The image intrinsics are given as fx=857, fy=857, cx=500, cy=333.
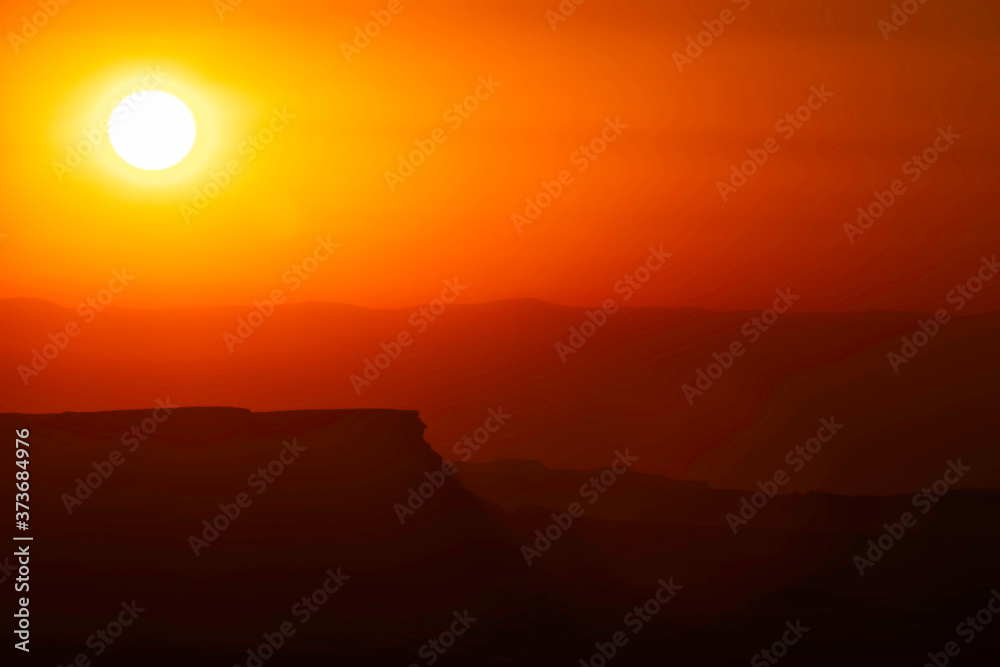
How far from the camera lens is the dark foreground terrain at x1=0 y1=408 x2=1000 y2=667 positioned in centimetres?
313

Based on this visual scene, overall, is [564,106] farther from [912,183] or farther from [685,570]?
[685,570]

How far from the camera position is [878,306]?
344 centimetres

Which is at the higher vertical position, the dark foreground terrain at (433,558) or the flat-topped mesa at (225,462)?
the flat-topped mesa at (225,462)

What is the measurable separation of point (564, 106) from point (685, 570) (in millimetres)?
1877

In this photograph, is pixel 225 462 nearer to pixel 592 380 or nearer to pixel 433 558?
pixel 433 558

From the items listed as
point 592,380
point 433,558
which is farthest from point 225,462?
point 592,380

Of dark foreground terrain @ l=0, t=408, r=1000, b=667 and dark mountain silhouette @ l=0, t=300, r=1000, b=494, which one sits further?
dark mountain silhouette @ l=0, t=300, r=1000, b=494

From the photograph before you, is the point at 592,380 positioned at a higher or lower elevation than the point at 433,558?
higher

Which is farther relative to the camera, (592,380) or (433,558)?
(592,380)

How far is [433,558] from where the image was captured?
3230 mm

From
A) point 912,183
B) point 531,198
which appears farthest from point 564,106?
point 912,183

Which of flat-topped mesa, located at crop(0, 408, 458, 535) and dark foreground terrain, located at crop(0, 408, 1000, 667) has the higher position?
flat-topped mesa, located at crop(0, 408, 458, 535)

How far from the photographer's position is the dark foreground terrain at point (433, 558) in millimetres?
3131

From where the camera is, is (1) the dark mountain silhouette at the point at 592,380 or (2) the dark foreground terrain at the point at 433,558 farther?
(1) the dark mountain silhouette at the point at 592,380
